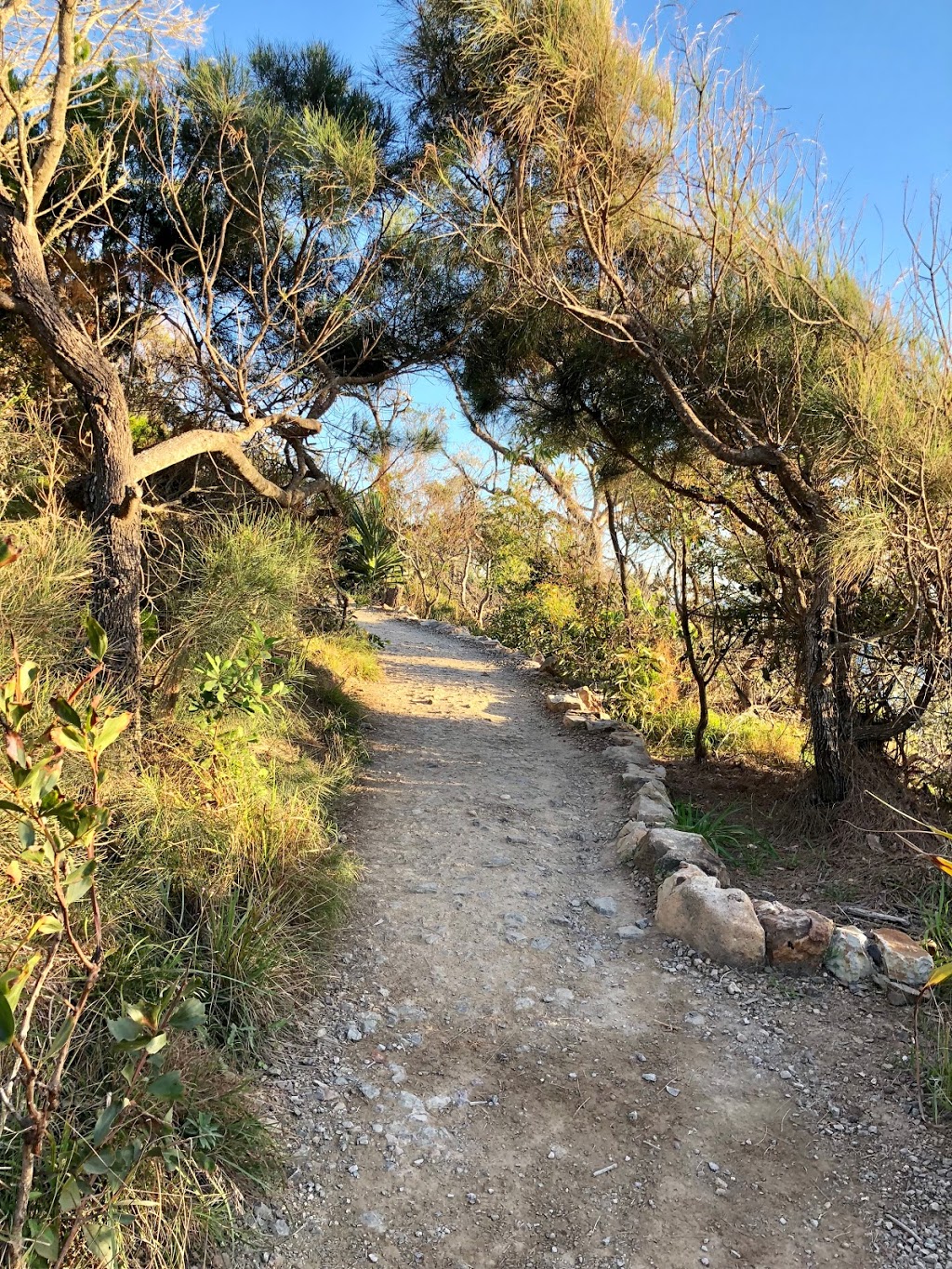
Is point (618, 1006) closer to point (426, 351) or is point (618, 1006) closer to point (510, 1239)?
point (510, 1239)

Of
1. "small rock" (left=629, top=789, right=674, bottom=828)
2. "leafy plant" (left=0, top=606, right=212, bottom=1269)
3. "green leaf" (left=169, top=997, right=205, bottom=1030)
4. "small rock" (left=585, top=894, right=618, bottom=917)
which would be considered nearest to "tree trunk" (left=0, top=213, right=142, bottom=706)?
"leafy plant" (left=0, top=606, right=212, bottom=1269)

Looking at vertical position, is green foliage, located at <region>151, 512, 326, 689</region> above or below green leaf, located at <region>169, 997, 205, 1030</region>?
above

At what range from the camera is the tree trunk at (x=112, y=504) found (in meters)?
3.28

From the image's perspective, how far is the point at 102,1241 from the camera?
4.68ft

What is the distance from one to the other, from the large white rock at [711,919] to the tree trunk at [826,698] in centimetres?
126

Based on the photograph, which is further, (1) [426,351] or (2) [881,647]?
(1) [426,351]

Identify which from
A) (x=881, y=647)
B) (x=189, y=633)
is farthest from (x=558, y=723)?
(x=189, y=633)

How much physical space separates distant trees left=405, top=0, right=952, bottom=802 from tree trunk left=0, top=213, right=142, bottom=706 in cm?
193

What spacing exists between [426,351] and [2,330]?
281 centimetres

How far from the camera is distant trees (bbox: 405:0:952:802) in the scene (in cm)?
354

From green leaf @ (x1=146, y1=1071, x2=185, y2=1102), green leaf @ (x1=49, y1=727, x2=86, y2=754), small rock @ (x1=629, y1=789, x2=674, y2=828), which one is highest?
green leaf @ (x1=49, y1=727, x2=86, y2=754)

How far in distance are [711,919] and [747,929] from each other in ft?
0.46

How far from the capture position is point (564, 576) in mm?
9312

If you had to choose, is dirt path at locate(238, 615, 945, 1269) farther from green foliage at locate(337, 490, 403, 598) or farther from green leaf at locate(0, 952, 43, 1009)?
green foliage at locate(337, 490, 403, 598)
